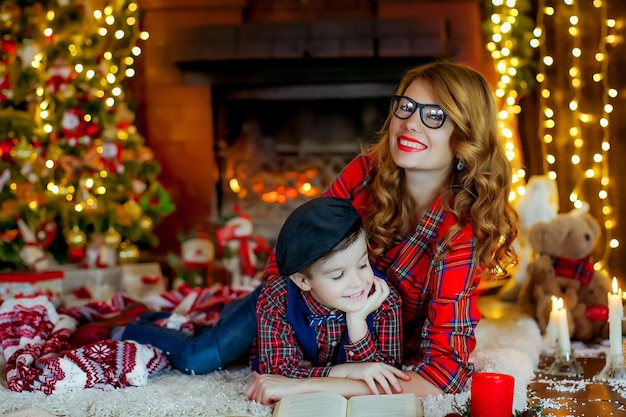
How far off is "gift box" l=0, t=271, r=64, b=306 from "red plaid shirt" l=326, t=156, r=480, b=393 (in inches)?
53.0

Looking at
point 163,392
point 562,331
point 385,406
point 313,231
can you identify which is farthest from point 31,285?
point 562,331

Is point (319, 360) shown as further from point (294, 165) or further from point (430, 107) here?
point (294, 165)

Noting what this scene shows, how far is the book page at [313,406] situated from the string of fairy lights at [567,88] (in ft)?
6.11

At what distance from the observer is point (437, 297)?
1747 millimetres

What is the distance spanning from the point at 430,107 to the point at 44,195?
1.83 metres

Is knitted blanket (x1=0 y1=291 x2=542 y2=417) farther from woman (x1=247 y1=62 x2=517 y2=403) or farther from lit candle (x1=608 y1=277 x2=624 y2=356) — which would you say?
lit candle (x1=608 y1=277 x2=624 y2=356)

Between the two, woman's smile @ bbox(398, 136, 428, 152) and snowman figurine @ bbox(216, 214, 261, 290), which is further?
snowman figurine @ bbox(216, 214, 261, 290)

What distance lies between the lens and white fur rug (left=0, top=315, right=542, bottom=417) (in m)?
1.65

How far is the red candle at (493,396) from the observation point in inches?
56.4

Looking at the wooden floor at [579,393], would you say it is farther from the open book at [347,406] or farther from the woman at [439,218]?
the open book at [347,406]

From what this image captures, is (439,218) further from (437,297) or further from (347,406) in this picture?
(347,406)

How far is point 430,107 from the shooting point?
184cm

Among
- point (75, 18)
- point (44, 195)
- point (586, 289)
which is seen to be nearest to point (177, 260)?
point (44, 195)

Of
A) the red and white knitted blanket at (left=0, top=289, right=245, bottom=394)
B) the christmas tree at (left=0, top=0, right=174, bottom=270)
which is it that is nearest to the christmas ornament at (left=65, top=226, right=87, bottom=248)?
the christmas tree at (left=0, top=0, right=174, bottom=270)
